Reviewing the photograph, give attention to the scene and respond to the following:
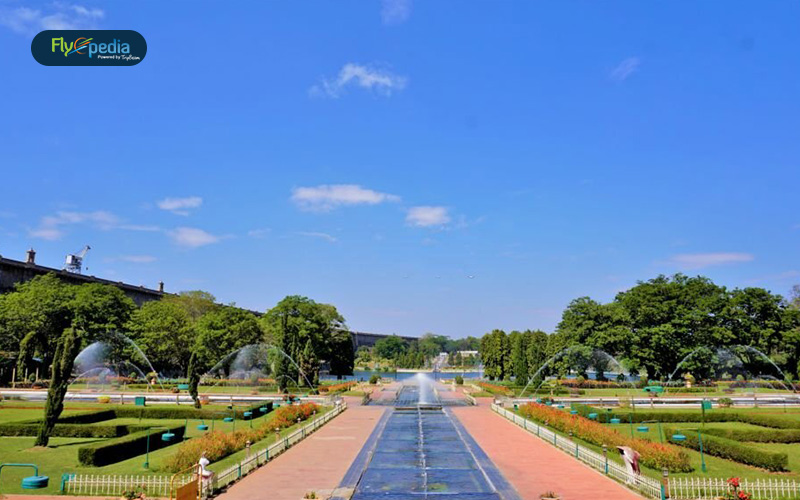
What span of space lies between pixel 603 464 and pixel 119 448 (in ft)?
68.2

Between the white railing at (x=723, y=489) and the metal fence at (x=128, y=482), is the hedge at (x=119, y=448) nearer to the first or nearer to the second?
the metal fence at (x=128, y=482)

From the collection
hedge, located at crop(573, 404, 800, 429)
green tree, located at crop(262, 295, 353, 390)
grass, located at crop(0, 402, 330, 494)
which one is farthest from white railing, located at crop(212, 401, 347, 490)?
green tree, located at crop(262, 295, 353, 390)

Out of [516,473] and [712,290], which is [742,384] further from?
[516,473]

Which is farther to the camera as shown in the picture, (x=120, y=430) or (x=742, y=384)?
(x=742, y=384)

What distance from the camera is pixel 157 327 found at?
83.8 metres

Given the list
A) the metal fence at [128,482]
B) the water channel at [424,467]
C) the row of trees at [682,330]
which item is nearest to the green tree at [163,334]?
the row of trees at [682,330]

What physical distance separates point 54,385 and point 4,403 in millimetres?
28194

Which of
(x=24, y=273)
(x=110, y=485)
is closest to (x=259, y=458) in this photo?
(x=110, y=485)

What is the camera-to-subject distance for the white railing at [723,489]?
19.4 meters

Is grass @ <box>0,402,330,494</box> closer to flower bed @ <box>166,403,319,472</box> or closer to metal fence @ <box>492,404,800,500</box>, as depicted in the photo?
flower bed @ <box>166,403,319,472</box>

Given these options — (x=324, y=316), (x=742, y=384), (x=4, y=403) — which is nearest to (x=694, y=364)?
(x=742, y=384)

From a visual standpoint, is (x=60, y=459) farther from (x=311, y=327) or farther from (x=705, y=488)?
(x=311, y=327)

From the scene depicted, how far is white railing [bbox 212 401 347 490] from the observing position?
21.8 meters

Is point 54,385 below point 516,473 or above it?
above
